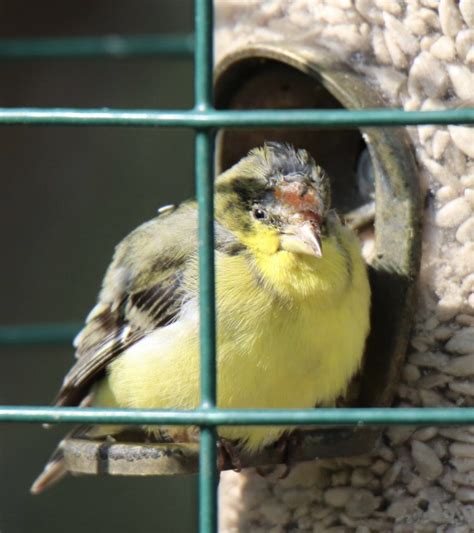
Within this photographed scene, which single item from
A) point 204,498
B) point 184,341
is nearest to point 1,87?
point 184,341

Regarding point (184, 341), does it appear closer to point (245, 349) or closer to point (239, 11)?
point (245, 349)

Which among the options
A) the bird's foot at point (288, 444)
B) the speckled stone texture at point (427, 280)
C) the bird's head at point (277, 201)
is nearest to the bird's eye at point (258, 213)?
the bird's head at point (277, 201)

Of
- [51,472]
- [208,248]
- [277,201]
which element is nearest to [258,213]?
[277,201]

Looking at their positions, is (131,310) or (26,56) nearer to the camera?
(131,310)

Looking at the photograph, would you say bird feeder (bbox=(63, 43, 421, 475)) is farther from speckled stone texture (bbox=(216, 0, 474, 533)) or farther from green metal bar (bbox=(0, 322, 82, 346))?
green metal bar (bbox=(0, 322, 82, 346))

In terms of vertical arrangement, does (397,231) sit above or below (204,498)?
above

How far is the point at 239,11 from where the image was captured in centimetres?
349

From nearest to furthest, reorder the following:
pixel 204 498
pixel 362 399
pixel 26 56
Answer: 1. pixel 204 498
2. pixel 362 399
3. pixel 26 56

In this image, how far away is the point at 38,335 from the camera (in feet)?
14.0

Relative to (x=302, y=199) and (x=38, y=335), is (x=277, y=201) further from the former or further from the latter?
(x=38, y=335)

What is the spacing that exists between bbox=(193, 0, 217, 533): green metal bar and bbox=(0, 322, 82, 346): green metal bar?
181 centimetres

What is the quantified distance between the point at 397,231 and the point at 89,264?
4242 millimetres

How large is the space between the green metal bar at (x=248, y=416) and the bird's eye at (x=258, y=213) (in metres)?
0.76

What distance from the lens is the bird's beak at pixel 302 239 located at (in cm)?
299
